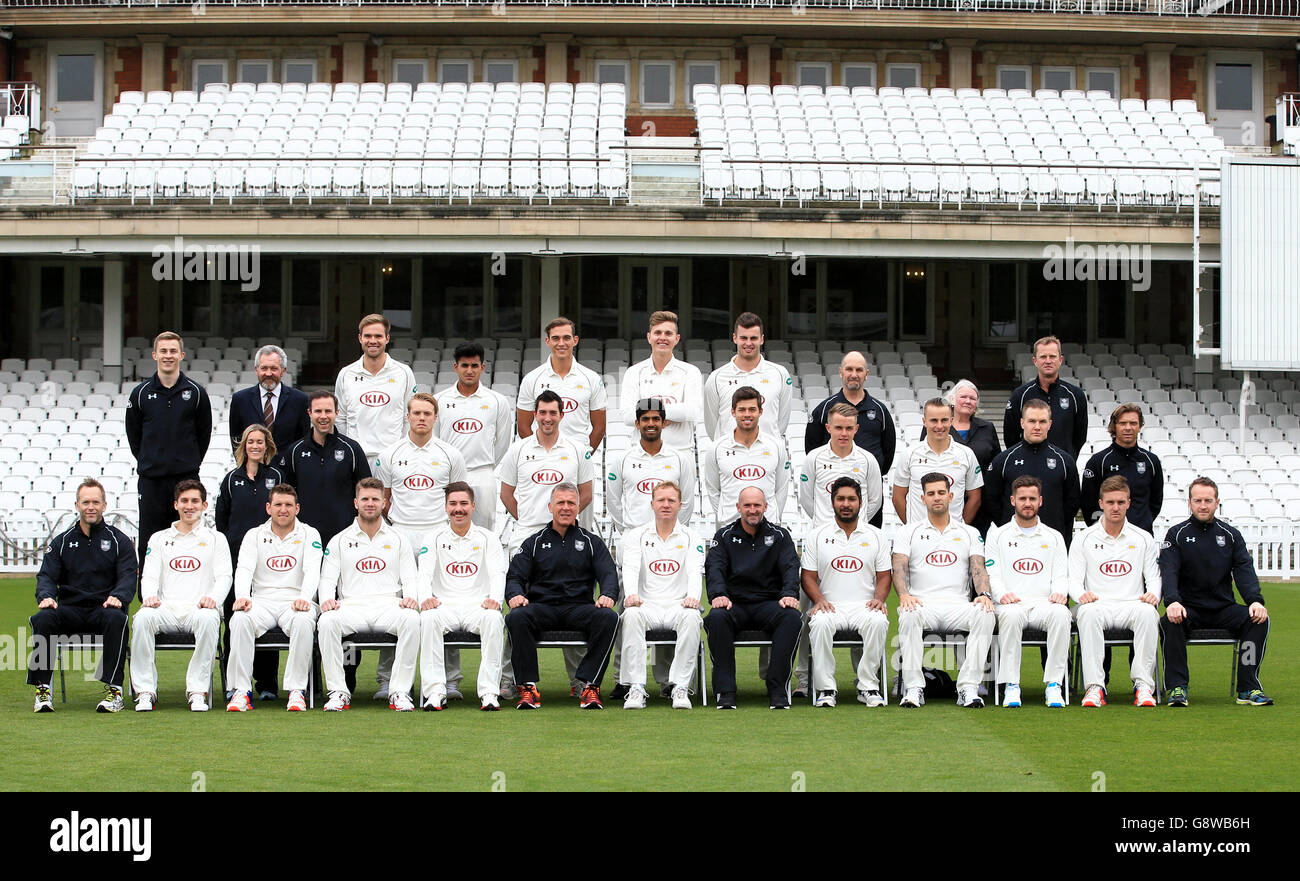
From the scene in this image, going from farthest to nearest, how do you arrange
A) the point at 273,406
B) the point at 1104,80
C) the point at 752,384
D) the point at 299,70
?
the point at 1104,80, the point at 299,70, the point at 752,384, the point at 273,406

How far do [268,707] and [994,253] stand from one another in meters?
17.3

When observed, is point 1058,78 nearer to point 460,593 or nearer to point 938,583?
point 938,583

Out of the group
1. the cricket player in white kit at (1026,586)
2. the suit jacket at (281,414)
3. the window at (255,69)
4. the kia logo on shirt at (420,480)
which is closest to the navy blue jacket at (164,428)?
the suit jacket at (281,414)

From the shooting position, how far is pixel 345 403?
36.9ft

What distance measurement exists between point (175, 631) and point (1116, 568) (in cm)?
580

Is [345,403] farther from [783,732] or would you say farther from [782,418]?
[783,732]

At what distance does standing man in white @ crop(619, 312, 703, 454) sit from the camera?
1101cm

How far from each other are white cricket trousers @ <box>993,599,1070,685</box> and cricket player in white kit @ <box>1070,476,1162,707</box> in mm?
158

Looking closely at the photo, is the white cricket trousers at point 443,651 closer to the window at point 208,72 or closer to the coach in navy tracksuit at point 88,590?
the coach in navy tracksuit at point 88,590

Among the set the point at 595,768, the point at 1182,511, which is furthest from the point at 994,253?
the point at 595,768

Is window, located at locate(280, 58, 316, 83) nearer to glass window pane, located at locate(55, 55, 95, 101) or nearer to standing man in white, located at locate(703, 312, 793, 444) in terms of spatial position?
glass window pane, located at locate(55, 55, 95, 101)

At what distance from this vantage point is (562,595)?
9977 millimetres

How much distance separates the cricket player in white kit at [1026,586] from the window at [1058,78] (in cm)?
2282

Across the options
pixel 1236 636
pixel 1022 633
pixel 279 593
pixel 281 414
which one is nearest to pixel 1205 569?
pixel 1236 636
